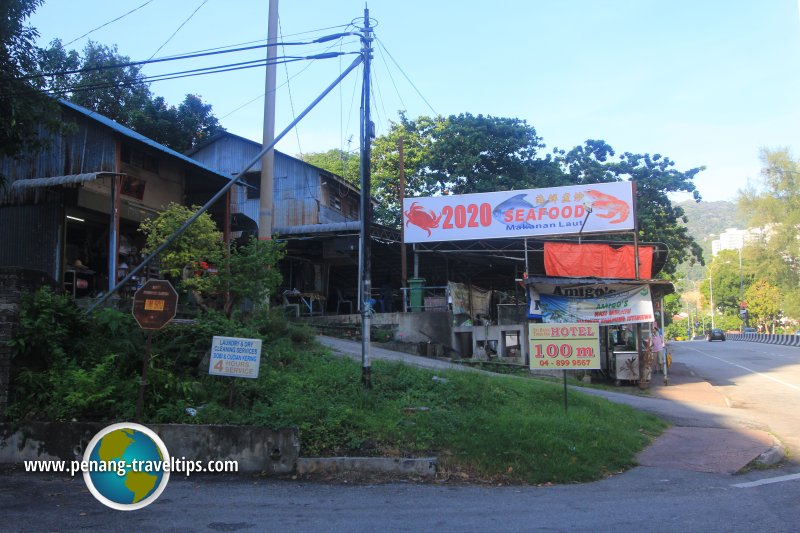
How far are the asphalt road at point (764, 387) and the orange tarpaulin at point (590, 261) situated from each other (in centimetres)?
464

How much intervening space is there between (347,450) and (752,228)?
63.6m

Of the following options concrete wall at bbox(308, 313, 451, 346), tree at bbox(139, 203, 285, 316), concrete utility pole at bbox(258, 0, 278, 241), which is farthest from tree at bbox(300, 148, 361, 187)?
tree at bbox(139, 203, 285, 316)

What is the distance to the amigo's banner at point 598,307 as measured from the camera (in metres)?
17.5

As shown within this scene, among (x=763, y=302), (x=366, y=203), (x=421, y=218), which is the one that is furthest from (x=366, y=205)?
(x=763, y=302)

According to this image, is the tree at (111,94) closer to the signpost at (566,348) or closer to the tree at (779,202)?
the signpost at (566,348)

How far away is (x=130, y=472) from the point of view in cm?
557

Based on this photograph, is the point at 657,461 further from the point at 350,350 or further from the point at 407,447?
the point at 350,350

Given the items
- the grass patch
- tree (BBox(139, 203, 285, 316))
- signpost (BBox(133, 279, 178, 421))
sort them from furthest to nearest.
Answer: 1. tree (BBox(139, 203, 285, 316))
2. signpost (BBox(133, 279, 178, 421))
3. the grass patch

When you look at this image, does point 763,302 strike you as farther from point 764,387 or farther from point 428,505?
point 428,505

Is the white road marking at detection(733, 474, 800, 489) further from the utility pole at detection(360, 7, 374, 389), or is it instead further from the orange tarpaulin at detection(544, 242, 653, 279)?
the orange tarpaulin at detection(544, 242, 653, 279)

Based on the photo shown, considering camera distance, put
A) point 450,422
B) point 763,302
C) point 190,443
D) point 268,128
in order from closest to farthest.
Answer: point 190,443 < point 450,422 < point 268,128 < point 763,302

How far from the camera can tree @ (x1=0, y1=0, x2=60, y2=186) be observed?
9.22 metres

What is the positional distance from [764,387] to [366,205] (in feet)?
51.3

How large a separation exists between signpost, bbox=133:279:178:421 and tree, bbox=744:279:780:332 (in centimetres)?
7789
